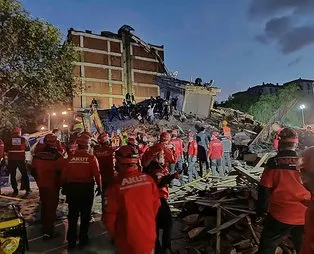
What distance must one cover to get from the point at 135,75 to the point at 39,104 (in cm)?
2661

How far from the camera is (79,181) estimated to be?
20.5 feet

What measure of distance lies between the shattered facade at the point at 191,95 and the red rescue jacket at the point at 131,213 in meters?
30.6

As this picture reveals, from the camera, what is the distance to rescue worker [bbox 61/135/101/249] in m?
6.24

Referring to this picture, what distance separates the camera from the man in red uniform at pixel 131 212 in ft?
12.9

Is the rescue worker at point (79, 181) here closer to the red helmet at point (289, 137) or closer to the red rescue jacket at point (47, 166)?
the red rescue jacket at point (47, 166)

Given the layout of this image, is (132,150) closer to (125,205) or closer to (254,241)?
(125,205)

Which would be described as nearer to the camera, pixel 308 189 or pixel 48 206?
pixel 308 189

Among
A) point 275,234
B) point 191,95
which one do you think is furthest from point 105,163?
point 191,95

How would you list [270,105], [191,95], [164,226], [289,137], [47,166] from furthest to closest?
1. [270,105]
2. [191,95]
3. [47,166]
4. [164,226]
5. [289,137]

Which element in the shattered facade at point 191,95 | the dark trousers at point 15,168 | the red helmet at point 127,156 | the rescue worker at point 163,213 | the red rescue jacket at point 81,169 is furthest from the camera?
the shattered facade at point 191,95

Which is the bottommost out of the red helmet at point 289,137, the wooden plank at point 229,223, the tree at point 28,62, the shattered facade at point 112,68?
the wooden plank at point 229,223

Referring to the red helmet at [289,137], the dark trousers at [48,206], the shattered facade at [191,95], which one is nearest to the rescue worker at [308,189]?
the red helmet at [289,137]

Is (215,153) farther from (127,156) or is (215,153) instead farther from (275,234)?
(127,156)

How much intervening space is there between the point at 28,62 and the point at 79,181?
13.9 meters
